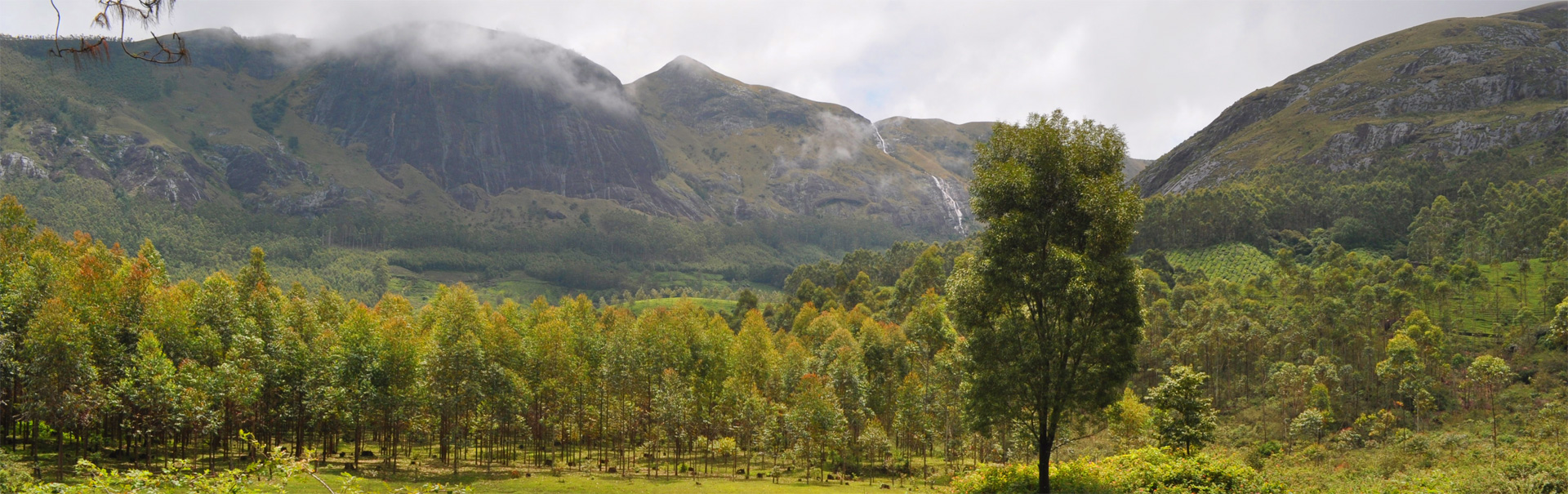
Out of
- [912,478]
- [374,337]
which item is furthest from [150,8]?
[912,478]

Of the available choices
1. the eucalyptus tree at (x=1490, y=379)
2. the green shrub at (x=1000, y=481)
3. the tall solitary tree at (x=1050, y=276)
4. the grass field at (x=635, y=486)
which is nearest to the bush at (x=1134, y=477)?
the green shrub at (x=1000, y=481)

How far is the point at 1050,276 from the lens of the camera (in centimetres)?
2345

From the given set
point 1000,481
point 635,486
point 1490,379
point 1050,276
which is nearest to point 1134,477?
point 1000,481

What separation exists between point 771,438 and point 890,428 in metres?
15.9

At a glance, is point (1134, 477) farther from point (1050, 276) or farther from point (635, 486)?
point (635, 486)

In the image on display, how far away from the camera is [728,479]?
55.0m

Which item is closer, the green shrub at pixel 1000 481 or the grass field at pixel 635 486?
the green shrub at pixel 1000 481

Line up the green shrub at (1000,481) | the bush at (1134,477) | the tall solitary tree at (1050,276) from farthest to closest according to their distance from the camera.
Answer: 1. the green shrub at (1000,481)
2. the tall solitary tree at (1050,276)
3. the bush at (1134,477)

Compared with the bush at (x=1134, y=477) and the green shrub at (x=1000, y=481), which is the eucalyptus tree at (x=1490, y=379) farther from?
the green shrub at (x=1000, y=481)

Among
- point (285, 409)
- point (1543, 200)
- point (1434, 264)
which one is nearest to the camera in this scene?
point (285, 409)

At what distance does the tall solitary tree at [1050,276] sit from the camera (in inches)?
928

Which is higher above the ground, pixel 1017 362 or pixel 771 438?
pixel 1017 362

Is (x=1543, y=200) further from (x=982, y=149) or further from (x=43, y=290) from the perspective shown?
(x=43, y=290)

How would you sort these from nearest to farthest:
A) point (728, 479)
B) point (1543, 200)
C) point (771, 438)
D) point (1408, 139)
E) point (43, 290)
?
point (43, 290)
point (728, 479)
point (771, 438)
point (1543, 200)
point (1408, 139)
